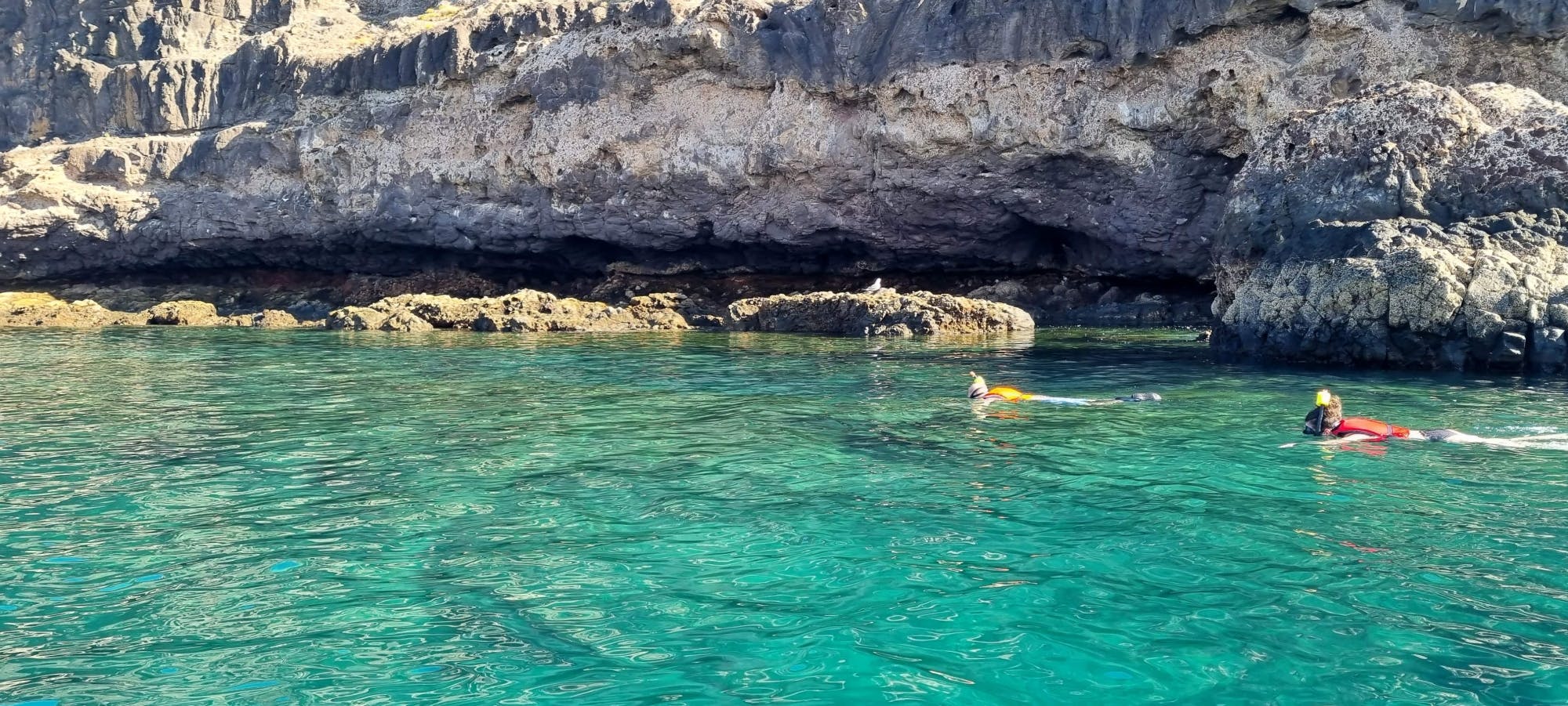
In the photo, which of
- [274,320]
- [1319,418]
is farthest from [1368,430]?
[274,320]

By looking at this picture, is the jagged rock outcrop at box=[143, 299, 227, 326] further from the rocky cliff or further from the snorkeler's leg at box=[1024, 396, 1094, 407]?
the snorkeler's leg at box=[1024, 396, 1094, 407]

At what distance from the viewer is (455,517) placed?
7.04m

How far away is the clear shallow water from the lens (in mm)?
4531

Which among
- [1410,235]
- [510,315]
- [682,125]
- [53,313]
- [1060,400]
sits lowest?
[53,313]

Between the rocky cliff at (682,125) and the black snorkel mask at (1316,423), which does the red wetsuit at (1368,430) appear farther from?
the rocky cliff at (682,125)

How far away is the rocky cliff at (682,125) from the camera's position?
70.1 ft

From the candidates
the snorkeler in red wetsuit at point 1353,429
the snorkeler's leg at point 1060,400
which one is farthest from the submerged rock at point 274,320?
the snorkeler in red wetsuit at point 1353,429

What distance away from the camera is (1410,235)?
14930mm

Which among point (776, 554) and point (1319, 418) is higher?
point (1319, 418)

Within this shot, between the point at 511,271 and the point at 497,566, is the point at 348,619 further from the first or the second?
the point at 511,271

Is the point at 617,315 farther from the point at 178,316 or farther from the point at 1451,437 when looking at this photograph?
the point at 1451,437

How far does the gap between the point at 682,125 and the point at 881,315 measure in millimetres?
6854

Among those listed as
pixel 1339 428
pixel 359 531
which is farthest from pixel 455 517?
pixel 1339 428

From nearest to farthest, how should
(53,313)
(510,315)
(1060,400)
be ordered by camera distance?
(1060,400), (510,315), (53,313)
